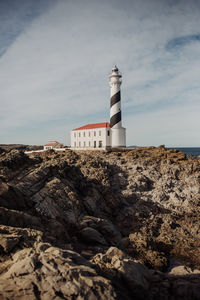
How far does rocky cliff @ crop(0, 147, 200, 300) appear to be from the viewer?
634cm

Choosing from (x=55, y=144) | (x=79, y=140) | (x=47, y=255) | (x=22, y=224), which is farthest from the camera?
(x=55, y=144)

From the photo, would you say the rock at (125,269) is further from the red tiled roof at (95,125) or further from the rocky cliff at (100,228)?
the red tiled roof at (95,125)

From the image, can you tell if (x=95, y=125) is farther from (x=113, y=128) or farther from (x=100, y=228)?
(x=100, y=228)

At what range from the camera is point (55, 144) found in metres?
41.8

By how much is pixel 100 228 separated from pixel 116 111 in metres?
22.5

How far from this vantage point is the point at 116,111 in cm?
3300

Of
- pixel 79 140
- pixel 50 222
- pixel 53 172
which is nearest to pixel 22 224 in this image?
pixel 50 222

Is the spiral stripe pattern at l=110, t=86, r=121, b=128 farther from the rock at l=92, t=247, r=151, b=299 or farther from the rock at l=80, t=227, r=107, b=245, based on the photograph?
the rock at l=92, t=247, r=151, b=299

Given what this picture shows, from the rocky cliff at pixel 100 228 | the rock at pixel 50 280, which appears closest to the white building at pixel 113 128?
the rocky cliff at pixel 100 228

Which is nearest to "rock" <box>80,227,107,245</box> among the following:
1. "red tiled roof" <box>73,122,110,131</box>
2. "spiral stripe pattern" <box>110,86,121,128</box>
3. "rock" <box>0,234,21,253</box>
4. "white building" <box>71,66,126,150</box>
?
"rock" <box>0,234,21,253</box>

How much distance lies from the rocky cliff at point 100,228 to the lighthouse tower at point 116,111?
A: 6.25 meters

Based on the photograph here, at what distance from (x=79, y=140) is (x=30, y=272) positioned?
3098cm

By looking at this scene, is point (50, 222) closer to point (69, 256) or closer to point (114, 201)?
point (69, 256)

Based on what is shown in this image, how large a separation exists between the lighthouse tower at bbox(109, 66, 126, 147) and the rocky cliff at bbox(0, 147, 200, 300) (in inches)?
246
